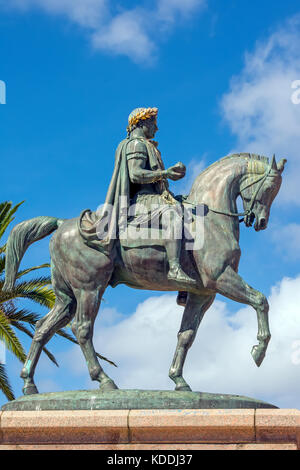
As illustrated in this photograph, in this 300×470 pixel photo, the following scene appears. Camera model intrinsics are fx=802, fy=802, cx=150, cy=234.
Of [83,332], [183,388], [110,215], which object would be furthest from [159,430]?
[110,215]

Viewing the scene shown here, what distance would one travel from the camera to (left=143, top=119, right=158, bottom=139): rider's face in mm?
11898

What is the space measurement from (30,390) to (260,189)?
165 inches

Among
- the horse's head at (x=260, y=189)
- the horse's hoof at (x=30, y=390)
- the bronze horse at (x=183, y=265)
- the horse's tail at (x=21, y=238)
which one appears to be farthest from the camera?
the horse's tail at (x=21, y=238)

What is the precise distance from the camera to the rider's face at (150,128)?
1190 centimetres

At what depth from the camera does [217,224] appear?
35.8 feet

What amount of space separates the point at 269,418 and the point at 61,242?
3913 millimetres

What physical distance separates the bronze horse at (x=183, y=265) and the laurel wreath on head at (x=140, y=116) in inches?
49.1

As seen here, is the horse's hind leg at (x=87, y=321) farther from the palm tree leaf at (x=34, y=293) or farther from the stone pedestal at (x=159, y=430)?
the palm tree leaf at (x=34, y=293)

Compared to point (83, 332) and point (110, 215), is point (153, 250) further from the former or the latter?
point (83, 332)

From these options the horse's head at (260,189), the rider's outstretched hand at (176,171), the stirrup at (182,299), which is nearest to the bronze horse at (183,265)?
the horse's head at (260,189)

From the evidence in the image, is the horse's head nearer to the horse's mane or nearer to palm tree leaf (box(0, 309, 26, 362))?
the horse's mane

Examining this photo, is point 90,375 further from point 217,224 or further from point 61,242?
point 217,224

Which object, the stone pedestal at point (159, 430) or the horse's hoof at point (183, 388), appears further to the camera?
the horse's hoof at point (183, 388)

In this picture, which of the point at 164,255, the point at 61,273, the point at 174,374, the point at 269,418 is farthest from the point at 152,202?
the point at 269,418
